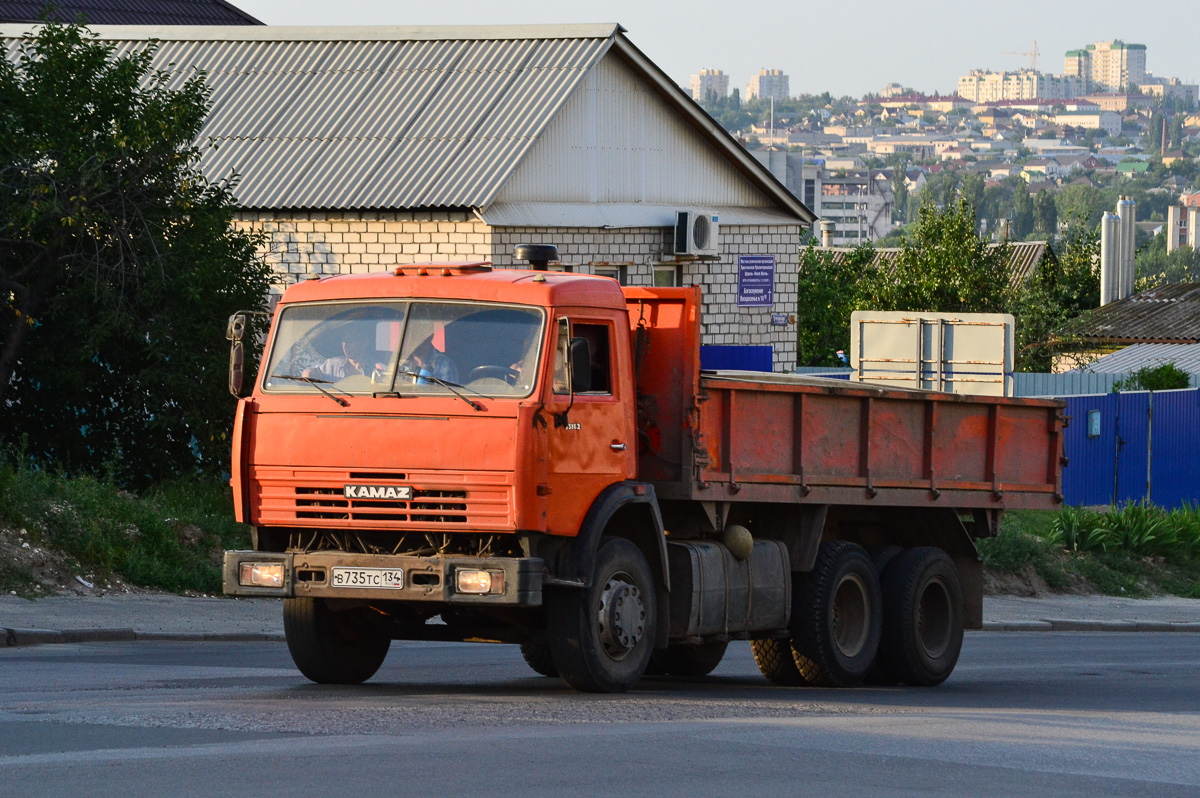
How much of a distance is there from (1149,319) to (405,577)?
49.5 metres

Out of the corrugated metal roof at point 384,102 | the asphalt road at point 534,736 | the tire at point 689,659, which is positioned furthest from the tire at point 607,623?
the corrugated metal roof at point 384,102

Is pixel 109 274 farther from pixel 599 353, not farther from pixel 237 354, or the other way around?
pixel 599 353

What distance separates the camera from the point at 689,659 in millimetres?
14320

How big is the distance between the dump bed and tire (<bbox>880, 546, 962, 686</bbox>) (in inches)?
19.9

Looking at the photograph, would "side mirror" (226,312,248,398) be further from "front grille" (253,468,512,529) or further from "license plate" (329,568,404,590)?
"license plate" (329,568,404,590)

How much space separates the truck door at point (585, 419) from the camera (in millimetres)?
11016

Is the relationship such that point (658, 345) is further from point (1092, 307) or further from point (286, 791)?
point (1092, 307)

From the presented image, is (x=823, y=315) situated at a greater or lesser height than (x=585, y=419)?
greater

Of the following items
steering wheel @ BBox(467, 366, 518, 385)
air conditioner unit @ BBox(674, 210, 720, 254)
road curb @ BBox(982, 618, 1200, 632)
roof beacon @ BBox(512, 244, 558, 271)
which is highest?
air conditioner unit @ BBox(674, 210, 720, 254)

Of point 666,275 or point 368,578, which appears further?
point 666,275

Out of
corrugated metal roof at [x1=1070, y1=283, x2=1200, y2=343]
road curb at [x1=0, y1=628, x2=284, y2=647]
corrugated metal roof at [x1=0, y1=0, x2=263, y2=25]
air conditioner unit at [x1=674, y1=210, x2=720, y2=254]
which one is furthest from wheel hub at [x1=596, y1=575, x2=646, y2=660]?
corrugated metal roof at [x1=1070, y1=283, x2=1200, y2=343]

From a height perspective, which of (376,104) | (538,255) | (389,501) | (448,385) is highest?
(376,104)

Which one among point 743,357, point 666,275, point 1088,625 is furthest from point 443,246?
point 1088,625

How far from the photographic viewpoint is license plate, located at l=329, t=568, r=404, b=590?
10828mm
